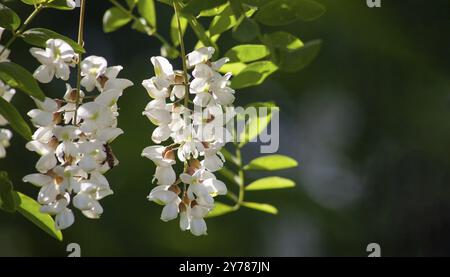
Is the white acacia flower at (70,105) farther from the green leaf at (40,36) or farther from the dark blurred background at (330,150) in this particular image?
the dark blurred background at (330,150)

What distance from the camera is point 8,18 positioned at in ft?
2.28

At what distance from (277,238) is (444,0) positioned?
847 millimetres

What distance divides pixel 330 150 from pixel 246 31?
1.72 m

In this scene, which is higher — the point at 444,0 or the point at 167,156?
the point at 444,0

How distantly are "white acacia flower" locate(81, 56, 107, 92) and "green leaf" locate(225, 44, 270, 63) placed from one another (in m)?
0.15

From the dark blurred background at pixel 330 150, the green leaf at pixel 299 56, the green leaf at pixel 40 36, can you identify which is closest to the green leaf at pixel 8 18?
the green leaf at pixel 40 36

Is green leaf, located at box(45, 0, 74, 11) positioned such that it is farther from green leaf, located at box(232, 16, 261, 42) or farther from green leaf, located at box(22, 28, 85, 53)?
green leaf, located at box(232, 16, 261, 42)

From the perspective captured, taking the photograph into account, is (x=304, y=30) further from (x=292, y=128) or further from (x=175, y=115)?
(x=175, y=115)

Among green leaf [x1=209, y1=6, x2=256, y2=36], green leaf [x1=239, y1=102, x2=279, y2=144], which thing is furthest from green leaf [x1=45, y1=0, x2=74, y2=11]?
green leaf [x1=239, y1=102, x2=279, y2=144]

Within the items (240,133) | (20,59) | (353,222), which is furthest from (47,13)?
(240,133)

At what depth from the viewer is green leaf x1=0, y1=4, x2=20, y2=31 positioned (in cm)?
69

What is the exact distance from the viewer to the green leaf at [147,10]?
0.92 meters

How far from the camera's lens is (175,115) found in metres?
0.69

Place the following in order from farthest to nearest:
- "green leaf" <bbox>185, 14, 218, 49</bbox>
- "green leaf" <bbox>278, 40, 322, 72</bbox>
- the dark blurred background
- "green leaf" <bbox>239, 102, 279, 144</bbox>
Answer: the dark blurred background, "green leaf" <bbox>239, 102, 279, 144</bbox>, "green leaf" <bbox>185, 14, 218, 49</bbox>, "green leaf" <bbox>278, 40, 322, 72</bbox>
